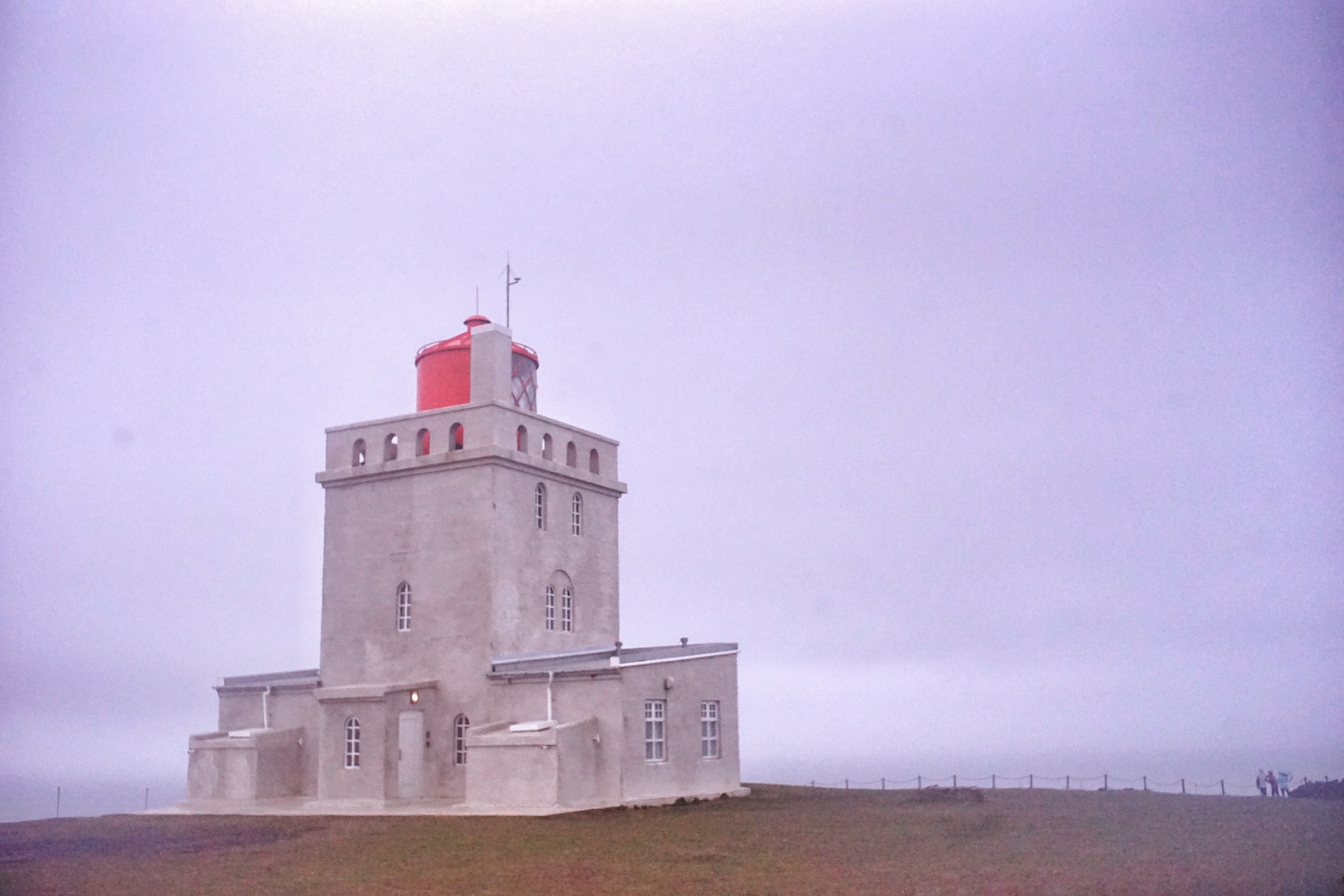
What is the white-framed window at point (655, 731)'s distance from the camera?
85.6ft

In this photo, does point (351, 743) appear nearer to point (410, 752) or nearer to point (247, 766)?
point (410, 752)

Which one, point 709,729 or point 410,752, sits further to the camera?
point 709,729

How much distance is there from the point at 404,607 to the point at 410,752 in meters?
3.44

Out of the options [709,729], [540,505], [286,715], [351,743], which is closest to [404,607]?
[351,743]

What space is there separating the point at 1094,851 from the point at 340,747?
54.9ft

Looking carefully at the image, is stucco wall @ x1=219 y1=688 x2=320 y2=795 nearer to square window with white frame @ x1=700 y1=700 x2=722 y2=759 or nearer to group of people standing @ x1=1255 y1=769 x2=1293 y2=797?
square window with white frame @ x1=700 y1=700 x2=722 y2=759

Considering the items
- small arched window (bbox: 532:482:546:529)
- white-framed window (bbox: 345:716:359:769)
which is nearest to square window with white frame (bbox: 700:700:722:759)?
small arched window (bbox: 532:482:546:529)

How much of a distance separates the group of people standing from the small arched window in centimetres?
1791

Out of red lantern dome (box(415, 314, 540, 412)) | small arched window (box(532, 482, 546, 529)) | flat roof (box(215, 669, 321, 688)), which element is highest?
red lantern dome (box(415, 314, 540, 412))

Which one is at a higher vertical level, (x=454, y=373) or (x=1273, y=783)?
(x=454, y=373)

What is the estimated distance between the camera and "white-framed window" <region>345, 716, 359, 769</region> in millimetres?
26812

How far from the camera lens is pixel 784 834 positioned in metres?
19.2

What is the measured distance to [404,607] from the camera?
28812 mm

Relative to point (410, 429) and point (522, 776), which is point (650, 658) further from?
point (410, 429)
